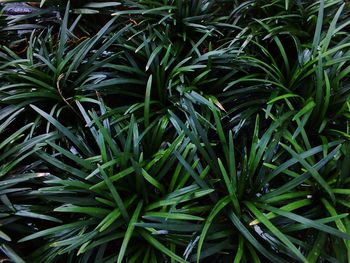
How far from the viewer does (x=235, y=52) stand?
6.20ft

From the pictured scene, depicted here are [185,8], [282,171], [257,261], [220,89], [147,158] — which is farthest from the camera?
[185,8]

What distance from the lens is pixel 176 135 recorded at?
65.8 inches

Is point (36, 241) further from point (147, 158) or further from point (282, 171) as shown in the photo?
point (282, 171)

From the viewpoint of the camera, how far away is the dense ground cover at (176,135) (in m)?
1.39

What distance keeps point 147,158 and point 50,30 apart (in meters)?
0.98

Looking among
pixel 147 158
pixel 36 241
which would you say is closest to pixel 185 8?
pixel 147 158

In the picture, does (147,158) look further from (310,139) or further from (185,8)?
(185,8)

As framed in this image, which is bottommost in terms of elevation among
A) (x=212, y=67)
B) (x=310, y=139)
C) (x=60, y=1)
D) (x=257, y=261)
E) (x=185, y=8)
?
(x=257, y=261)

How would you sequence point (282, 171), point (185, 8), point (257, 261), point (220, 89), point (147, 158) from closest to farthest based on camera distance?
1. point (257, 261)
2. point (282, 171)
3. point (147, 158)
4. point (220, 89)
5. point (185, 8)

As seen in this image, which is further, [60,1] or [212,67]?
[60,1]

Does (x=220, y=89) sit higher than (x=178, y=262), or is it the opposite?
(x=220, y=89)

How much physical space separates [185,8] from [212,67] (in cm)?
40

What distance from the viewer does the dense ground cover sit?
1394 mm

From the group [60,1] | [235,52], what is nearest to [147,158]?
[235,52]
